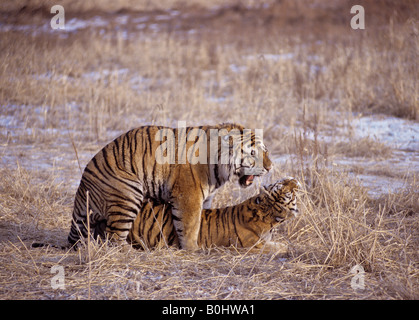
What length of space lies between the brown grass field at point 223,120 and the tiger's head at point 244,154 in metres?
0.39

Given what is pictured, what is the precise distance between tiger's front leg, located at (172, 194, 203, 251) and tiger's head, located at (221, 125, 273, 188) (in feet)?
1.33

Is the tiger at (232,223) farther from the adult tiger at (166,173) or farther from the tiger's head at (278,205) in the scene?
the adult tiger at (166,173)

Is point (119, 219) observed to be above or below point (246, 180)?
below

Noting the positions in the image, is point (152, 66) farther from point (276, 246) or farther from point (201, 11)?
point (276, 246)

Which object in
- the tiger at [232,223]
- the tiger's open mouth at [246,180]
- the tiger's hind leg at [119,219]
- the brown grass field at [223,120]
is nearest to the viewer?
the brown grass field at [223,120]

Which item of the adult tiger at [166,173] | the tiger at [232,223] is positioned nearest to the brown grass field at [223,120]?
the tiger at [232,223]

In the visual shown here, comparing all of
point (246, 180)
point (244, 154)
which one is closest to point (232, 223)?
point (246, 180)

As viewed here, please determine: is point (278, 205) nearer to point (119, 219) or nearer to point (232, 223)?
point (232, 223)

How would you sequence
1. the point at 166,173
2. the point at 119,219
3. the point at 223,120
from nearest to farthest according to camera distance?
1. the point at 119,219
2. the point at 166,173
3. the point at 223,120

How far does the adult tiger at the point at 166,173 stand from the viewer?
3648 millimetres

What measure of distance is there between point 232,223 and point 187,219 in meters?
0.36

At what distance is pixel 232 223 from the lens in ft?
12.5

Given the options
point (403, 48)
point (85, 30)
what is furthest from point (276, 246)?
point (85, 30)

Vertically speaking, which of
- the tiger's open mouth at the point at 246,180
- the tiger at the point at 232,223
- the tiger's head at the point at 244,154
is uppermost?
the tiger's head at the point at 244,154
